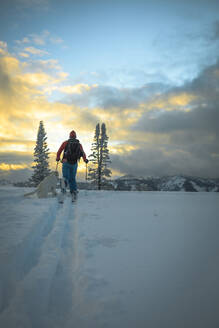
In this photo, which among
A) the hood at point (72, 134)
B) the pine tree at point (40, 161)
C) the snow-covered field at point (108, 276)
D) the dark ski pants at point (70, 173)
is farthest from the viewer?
the pine tree at point (40, 161)

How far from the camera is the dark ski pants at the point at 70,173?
23.7ft

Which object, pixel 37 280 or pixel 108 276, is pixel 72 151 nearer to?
pixel 37 280

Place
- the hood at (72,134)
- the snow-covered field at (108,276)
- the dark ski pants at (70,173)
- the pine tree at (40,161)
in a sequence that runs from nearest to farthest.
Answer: the snow-covered field at (108,276) → the dark ski pants at (70,173) → the hood at (72,134) → the pine tree at (40,161)

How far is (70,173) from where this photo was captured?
24.1 ft

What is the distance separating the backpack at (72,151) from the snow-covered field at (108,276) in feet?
13.4

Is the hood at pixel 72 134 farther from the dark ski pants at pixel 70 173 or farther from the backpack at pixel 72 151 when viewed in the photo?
the dark ski pants at pixel 70 173

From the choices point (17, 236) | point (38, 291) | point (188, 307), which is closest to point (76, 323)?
point (38, 291)

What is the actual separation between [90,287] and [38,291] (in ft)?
1.71

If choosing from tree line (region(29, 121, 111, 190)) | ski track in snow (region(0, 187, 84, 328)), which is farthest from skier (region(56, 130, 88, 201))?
tree line (region(29, 121, 111, 190))

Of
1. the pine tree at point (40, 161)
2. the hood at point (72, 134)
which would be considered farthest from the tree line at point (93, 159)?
the hood at point (72, 134)

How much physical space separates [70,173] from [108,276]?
18.9ft

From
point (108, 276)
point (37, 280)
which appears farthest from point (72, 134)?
point (108, 276)

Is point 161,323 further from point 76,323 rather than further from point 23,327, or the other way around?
point 23,327

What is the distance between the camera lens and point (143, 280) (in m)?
1.80
